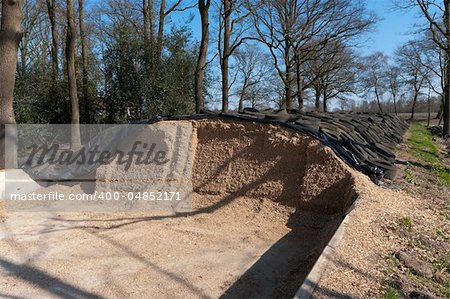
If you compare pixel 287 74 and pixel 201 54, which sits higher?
pixel 287 74

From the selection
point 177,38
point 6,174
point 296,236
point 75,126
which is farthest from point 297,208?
point 177,38

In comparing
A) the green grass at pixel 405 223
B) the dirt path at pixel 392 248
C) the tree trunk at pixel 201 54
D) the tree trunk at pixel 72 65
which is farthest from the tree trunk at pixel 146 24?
the green grass at pixel 405 223

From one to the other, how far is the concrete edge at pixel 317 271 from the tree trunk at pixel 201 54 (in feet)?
34.1

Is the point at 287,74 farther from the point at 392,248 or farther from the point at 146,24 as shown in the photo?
the point at 392,248

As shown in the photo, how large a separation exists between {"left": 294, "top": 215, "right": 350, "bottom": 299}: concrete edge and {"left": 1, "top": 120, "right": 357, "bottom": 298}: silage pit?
0.51m

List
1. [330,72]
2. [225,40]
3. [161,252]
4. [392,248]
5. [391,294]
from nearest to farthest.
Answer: [391,294]
[392,248]
[161,252]
[225,40]
[330,72]

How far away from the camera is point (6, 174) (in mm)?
8289

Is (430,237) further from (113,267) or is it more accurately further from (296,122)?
(113,267)

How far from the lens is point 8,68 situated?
354 inches

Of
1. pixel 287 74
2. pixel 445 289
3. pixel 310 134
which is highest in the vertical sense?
pixel 287 74

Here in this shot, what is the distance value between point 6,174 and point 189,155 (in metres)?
4.12

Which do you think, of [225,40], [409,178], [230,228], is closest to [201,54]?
[225,40]

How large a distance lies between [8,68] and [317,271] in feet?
28.6

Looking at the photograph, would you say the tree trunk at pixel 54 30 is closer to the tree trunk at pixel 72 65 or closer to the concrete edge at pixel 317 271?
the tree trunk at pixel 72 65
